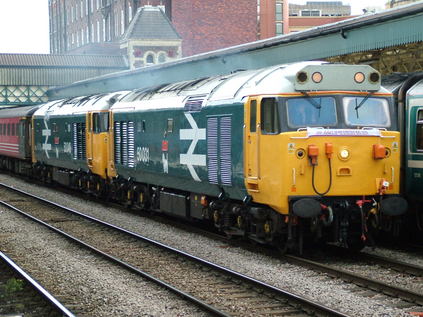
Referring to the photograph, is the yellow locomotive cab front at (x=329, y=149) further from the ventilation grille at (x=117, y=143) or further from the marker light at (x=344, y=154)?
the ventilation grille at (x=117, y=143)

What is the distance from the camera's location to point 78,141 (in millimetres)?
26188

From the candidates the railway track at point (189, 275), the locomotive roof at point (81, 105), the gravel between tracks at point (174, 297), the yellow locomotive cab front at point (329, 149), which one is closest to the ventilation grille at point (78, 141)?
the locomotive roof at point (81, 105)

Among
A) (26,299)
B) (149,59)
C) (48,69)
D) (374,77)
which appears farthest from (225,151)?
(149,59)

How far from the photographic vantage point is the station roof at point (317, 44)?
18094 mm

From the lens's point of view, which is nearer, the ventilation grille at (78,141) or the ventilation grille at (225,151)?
the ventilation grille at (225,151)

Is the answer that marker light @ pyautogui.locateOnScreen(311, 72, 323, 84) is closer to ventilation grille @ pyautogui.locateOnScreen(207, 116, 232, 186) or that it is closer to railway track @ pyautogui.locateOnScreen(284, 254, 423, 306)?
ventilation grille @ pyautogui.locateOnScreen(207, 116, 232, 186)

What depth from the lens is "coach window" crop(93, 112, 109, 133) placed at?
Result: 23.1 meters

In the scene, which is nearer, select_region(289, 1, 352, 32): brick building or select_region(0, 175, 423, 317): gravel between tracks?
select_region(0, 175, 423, 317): gravel between tracks

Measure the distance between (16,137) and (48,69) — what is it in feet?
102

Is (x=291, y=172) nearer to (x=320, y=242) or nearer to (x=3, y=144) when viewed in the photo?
(x=320, y=242)

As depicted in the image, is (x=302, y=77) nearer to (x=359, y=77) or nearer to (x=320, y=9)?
(x=359, y=77)

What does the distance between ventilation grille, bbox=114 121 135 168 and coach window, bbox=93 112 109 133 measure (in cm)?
95

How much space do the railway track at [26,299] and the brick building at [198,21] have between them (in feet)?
212

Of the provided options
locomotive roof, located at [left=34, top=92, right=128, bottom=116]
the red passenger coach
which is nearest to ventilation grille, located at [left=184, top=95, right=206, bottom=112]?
locomotive roof, located at [left=34, top=92, right=128, bottom=116]
